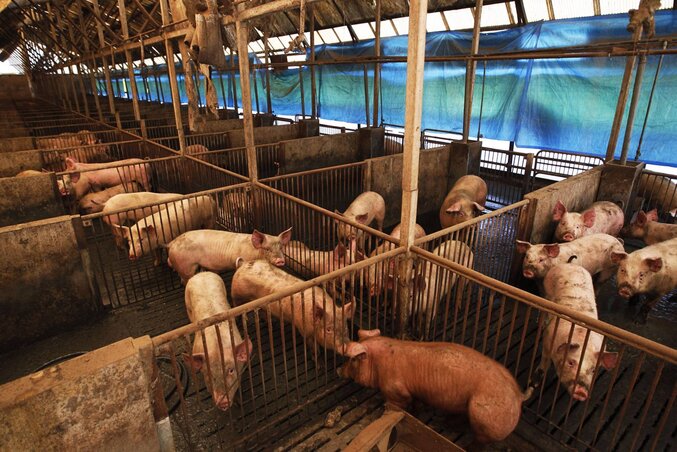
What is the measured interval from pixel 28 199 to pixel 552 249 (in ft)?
25.8

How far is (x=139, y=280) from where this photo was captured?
600 cm

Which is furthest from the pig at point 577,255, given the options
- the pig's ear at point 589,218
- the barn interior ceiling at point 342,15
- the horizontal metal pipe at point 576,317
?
the barn interior ceiling at point 342,15

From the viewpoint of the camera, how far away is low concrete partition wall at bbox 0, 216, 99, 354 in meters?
4.36

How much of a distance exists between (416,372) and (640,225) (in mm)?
5200

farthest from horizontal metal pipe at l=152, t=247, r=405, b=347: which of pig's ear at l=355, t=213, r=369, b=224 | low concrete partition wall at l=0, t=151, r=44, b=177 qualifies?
low concrete partition wall at l=0, t=151, r=44, b=177

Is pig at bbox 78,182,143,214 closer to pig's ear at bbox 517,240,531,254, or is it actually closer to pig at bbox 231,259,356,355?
pig at bbox 231,259,356,355

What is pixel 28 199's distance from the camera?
6.45m

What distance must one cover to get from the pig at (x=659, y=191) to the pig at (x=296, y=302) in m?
6.60

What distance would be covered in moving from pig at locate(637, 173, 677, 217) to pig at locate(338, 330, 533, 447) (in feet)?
20.4

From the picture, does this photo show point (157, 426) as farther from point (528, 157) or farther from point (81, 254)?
point (528, 157)

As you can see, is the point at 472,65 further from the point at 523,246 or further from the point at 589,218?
the point at 523,246

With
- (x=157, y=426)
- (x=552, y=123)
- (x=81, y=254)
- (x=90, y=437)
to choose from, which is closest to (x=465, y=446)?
(x=157, y=426)

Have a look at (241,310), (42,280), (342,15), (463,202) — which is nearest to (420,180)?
(463,202)

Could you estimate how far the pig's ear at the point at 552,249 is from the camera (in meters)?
4.84
